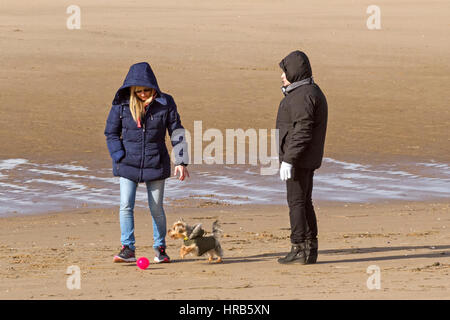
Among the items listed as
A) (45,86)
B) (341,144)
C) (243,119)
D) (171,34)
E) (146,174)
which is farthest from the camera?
Result: (171,34)

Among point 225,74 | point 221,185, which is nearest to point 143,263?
point 221,185

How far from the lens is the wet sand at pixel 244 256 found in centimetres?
650

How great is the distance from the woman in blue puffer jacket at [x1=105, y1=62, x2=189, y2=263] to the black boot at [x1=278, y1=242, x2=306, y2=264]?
1.14 m

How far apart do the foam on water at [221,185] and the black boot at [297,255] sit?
11.9ft

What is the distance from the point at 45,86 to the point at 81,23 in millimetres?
15566

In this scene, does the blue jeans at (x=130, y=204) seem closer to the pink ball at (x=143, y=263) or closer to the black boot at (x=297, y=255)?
the pink ball at (x=143, y=263)

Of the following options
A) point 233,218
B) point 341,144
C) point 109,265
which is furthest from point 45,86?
point 109,265

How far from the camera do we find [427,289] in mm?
6379

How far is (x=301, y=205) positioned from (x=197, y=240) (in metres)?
0.94

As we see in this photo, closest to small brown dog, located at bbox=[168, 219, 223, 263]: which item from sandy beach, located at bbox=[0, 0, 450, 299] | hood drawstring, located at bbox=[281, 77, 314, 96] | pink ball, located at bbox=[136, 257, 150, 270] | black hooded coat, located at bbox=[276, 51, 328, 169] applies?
sandy beach, located at bbox=[0, 0, 450, 299]

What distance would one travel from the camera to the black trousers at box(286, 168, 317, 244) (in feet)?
24.9

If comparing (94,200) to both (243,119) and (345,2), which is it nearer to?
(243,119)

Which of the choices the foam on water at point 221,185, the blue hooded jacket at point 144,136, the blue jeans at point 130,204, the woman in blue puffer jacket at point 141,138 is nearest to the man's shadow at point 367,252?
the blue jeans at point 130,204

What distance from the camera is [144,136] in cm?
761
